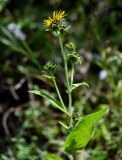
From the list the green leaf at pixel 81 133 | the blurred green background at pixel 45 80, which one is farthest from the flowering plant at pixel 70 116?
the blurred green background at pixel 45 80

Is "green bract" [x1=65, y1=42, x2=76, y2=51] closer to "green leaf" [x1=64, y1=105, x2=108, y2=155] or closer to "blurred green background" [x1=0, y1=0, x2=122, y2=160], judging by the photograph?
"green leaf" [x1=64, y1=105, x2=108, y2=155]

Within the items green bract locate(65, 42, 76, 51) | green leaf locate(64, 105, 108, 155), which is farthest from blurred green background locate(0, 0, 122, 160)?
green bract locate(65, 42, 76, 51)

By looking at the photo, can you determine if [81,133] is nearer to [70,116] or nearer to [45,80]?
[70,116]

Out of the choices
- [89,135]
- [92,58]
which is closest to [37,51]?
[92,58]

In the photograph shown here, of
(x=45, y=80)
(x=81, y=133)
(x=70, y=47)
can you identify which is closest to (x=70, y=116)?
(x=81, y=133)

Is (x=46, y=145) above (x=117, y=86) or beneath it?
beneath

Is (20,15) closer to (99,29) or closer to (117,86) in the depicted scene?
(99,29)
